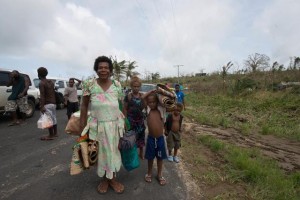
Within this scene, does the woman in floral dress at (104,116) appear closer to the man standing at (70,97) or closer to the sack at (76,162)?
the sack at (76,162)

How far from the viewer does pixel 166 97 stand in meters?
3.71

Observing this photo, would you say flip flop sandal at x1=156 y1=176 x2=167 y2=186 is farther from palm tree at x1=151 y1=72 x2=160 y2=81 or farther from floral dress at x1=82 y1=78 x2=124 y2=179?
palm tree at x1=151 y1=72 x2=160 y2=81

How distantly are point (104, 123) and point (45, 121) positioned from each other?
10.5ft

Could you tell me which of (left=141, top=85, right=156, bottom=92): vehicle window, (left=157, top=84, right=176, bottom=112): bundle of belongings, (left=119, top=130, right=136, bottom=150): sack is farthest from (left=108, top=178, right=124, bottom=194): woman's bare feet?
(left=141, top=85, right=156, bottom=92): vehicle window

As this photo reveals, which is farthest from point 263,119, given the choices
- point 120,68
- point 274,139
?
point 120,68

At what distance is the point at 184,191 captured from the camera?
3.73 m

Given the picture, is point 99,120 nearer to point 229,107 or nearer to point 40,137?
point 40,137

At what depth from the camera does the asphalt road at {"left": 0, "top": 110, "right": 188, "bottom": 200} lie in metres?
3.44

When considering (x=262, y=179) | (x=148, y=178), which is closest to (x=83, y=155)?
(x=148, y=178)

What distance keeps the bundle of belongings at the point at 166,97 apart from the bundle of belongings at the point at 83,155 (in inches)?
45.9

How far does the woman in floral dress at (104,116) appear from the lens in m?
3.28

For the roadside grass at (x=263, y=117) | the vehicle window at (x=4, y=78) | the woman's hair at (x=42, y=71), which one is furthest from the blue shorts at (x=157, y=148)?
the vehicle window at (x=4, y=78)

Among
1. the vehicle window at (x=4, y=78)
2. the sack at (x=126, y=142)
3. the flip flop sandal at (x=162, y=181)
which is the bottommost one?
the flip flop sandal at (x=162, y=181)

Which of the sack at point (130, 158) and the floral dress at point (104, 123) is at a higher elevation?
the floral dress at point (104, 123)
